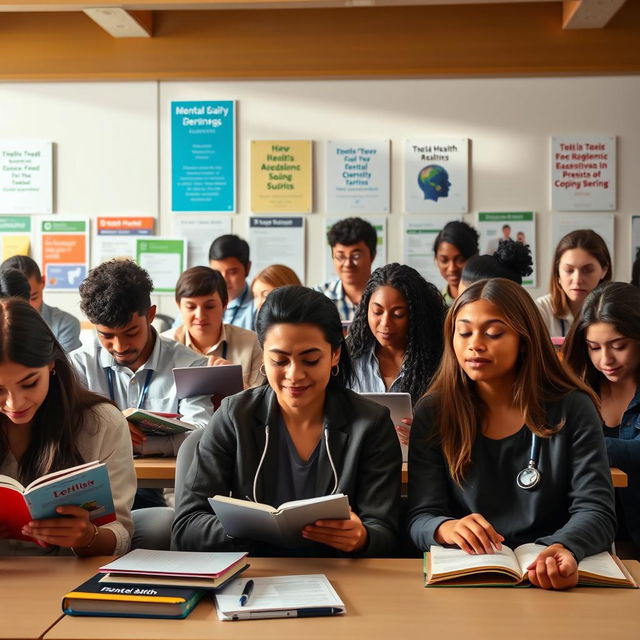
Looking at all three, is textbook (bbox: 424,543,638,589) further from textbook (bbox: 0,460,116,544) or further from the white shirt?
Result: the white shirt

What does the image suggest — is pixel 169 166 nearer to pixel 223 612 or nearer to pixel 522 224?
pixel 522 224

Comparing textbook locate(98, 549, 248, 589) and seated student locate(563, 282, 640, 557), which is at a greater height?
seated student locate(563, 282, 640, 557)

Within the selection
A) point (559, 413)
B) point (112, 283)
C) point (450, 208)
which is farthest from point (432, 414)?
point (450, 208)

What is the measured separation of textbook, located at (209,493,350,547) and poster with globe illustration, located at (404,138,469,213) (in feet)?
13.6

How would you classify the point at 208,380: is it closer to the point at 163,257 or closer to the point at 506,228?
the point at 163,257

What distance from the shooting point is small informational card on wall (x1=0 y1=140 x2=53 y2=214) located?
19.6 ft

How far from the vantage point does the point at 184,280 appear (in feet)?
13.4

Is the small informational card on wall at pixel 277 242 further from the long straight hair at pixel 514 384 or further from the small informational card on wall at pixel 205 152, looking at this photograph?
the long straight hair at pixel 514 384

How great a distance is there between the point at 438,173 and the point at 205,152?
1622 mm

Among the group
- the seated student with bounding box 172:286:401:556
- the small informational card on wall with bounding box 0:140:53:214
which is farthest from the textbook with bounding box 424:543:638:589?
the small informational card on wall with bounding box 0:140:53:214

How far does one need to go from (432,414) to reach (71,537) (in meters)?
0.94

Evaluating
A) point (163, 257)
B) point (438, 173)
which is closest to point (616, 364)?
point (438, 173)

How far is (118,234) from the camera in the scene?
596cm

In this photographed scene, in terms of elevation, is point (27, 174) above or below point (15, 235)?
above
